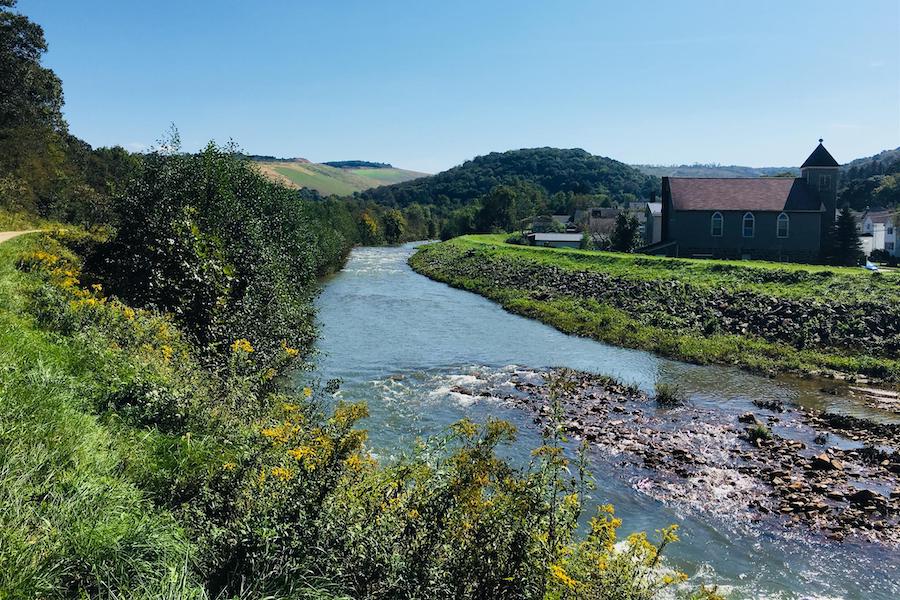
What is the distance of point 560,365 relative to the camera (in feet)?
83.1

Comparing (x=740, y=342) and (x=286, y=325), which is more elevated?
(x=286, y=325)

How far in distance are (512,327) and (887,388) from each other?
17.3 meters

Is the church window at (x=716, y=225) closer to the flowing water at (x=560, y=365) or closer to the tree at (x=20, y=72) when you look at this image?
the flowing water at (x=560, y=365)

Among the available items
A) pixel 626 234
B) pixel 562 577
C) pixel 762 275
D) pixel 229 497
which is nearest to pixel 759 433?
pixel 562 577

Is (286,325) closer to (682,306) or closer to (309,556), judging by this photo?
(309,556)

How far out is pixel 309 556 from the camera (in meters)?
5.71

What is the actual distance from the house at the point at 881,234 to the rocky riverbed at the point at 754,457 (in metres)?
63.5

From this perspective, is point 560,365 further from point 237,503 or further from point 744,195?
point 744,195

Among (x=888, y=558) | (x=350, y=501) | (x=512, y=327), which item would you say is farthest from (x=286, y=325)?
(x=512, y=327)

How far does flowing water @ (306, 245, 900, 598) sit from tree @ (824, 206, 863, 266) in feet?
103

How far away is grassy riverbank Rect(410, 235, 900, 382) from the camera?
2575 centimetres

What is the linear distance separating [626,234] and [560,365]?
137 ft

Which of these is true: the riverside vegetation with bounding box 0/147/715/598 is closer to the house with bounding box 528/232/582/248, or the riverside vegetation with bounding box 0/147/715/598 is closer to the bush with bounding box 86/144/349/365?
the bush with bounding box 86/144/349/365

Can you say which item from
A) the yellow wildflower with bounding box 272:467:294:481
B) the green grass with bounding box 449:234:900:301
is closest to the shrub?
the yellow wildflower with bounding box 272:467:294:481
